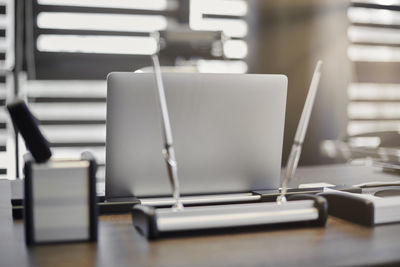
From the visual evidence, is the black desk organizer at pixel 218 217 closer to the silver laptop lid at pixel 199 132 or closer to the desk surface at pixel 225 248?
the desk surface at pixel 225 248

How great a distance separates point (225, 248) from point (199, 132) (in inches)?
14.6

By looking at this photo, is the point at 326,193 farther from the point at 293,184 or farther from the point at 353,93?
the point at 353,93

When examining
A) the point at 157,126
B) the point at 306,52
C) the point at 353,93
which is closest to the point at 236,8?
the point at 306,52

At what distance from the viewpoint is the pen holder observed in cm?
96

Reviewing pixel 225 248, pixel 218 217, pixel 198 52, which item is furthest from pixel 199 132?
pixel 198 52

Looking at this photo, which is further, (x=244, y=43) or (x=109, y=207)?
(x=244, y=43)

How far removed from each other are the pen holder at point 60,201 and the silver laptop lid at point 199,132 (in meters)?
0.19

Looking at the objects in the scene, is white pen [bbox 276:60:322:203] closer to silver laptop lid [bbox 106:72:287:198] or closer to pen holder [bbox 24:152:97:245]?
silver laptop lid [bbox 106:72:287:198]

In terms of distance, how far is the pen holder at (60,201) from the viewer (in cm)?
96

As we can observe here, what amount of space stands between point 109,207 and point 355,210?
1.99 ft

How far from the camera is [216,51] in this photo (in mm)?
3271

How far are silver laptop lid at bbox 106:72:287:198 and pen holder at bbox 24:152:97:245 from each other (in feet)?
0.62

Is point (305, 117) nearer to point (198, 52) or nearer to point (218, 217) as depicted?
point (218, 217)

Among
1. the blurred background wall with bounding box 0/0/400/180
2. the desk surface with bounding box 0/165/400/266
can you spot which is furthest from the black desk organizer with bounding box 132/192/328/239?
the blurred background wall with bounding box 0/0/400/180
